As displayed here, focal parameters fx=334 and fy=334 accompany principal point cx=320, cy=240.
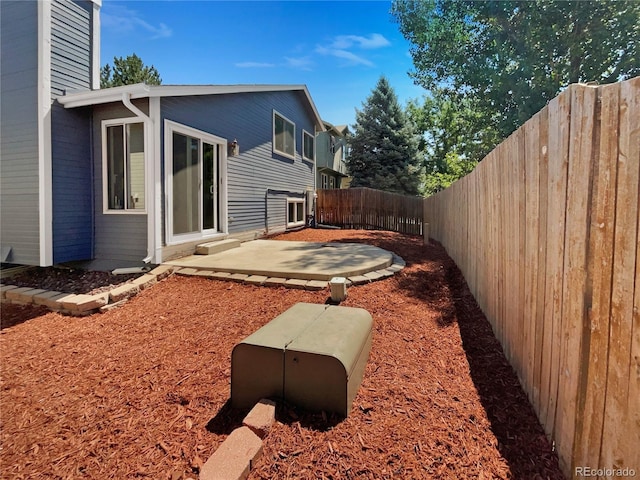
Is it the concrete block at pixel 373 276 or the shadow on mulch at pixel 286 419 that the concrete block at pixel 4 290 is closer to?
the shadow on mulch at pixel 286 419

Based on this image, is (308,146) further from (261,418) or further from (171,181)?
(261,418)

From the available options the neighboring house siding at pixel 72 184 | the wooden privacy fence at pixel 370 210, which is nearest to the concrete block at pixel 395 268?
the neighboring house siding at pixel 72 184

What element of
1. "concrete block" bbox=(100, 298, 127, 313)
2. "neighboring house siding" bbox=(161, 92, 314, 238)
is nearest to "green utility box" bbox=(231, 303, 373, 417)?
"concrete block" bbox=(100, 298, 127, 313)

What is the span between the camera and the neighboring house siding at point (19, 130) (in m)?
5.30

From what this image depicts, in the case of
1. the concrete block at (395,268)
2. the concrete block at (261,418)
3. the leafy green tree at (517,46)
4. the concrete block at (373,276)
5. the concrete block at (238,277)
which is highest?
the leafy green tree at (517,46)

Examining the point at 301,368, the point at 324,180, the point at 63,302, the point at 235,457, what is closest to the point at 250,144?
the point at 63,302

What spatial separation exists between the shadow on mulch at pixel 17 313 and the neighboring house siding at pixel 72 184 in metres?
1.21

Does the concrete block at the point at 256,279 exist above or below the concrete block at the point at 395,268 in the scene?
below

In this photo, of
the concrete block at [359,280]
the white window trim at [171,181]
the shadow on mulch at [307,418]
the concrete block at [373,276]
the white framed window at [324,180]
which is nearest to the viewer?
the shadow on mulch at [307,418]

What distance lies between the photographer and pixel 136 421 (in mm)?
2125

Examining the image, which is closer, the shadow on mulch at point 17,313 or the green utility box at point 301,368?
the green utility box at point 301,368

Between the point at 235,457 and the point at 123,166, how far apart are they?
545cm

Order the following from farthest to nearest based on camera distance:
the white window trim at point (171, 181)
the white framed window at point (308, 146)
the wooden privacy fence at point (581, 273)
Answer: the white framed window at point (308, 146) → the white window trim at point (171, 181) → the wooden privacy fence at point (581, 273)

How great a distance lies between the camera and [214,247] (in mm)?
6473
